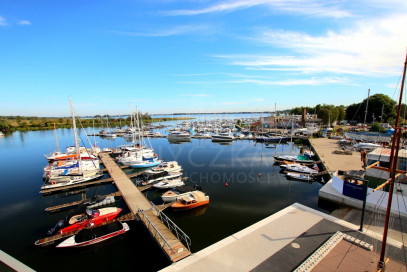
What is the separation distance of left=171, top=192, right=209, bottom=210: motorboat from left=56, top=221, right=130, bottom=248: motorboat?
5300 millimetres

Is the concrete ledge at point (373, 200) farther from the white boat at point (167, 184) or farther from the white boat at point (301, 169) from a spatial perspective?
the white boat at point (167, 184)

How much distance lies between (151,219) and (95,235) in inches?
173

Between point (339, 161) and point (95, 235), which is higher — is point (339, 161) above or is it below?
above

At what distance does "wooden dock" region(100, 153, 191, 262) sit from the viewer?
13508 mm

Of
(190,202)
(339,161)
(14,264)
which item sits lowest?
(190,202)

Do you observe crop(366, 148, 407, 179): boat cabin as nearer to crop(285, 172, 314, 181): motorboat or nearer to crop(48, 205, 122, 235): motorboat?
crop(285, 172, 314, 181): motorboat

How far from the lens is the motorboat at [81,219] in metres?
17.0

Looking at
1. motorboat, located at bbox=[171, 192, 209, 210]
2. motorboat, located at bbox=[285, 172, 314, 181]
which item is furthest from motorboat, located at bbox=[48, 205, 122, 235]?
motorboat, located at bbox=[285, 172, 314, 181]

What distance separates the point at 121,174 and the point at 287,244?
89.9ft

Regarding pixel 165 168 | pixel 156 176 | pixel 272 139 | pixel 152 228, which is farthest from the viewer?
pixel 272 139

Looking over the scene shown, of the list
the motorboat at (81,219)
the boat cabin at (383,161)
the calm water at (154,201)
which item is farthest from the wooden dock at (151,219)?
the boat cabin at (383,161)

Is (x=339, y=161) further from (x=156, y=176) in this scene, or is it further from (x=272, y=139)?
(x=156, y=176)

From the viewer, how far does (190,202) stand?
20781 millimetres

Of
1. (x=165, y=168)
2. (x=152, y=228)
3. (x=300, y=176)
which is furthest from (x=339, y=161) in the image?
(x=152, y=228)
